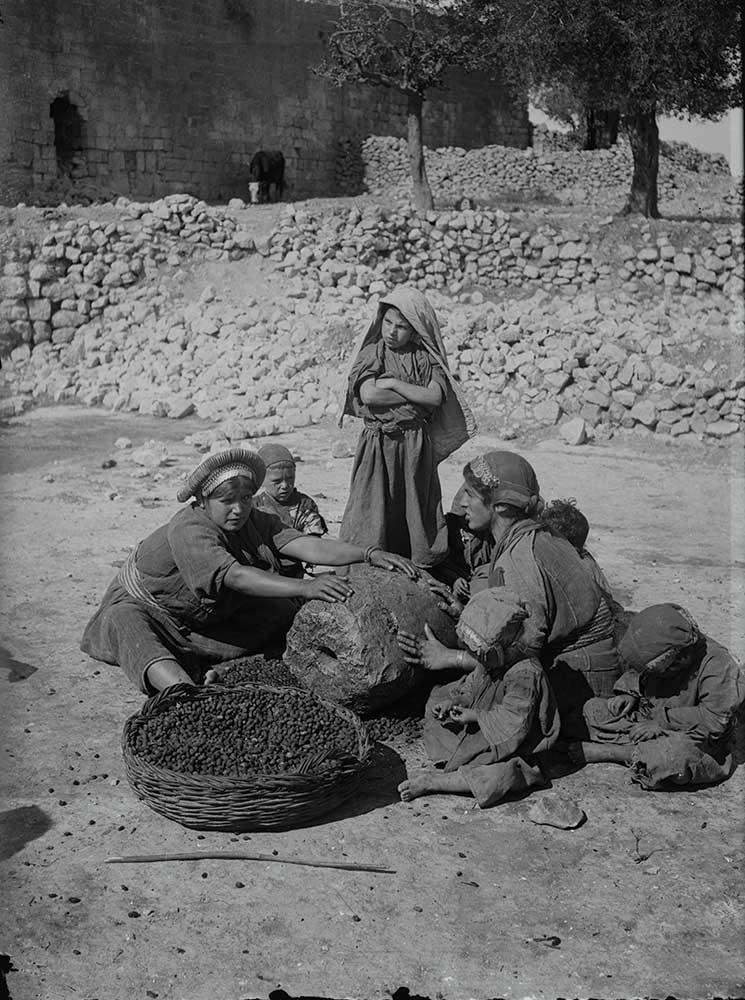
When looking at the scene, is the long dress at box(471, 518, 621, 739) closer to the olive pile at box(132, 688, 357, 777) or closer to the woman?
the woman

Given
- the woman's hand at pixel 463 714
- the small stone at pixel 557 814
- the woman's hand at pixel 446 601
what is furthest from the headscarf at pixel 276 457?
the small stone at pixel 557 814

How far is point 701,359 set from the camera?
541 inches

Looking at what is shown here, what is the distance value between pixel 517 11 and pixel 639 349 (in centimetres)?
830

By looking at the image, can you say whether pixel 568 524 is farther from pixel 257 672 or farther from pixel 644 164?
pixel 644 164

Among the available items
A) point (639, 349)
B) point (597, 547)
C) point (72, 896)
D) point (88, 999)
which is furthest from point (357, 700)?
point (639, 349)

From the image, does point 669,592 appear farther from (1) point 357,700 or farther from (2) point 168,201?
(2) point 168,201

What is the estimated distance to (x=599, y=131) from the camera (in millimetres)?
34125

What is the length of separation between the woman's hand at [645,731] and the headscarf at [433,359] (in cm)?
229

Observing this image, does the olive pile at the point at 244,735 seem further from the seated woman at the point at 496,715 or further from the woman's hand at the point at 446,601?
the woman's hand at the point at 446,601

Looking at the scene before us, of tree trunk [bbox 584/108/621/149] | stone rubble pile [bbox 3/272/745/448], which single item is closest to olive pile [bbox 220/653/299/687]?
stone rubble pile [bbox 3/272/745/448]

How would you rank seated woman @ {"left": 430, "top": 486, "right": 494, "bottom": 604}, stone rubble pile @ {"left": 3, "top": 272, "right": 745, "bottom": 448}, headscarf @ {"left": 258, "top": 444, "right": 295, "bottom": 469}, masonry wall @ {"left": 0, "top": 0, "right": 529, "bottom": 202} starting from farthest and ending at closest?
1. masonry wall @ {"left": 0, "top": 0, "right": 529, "bottom": 202}
2. stone rubble pile @ {"left": 3, "top": 272, "right": 745, "bottom": 448}
3. headscarf @ {"left": 258, "top": 444, "right": 295, "bottom": 469}
4. seated woman @ {"left": 430, "top": 486, "right": 494, "bottom": 604}

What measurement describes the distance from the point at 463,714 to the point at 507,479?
1.19 metres

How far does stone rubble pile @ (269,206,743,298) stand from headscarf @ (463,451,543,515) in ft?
38.1

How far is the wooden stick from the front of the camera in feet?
13.5
